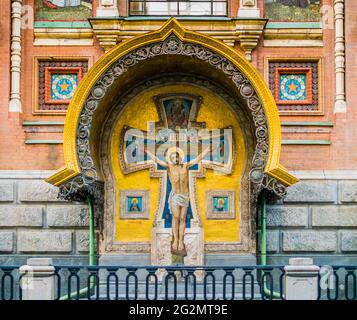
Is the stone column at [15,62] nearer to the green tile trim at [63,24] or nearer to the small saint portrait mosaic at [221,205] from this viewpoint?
the green tile trim at [63,24]

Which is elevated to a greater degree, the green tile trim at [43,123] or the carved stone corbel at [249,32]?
the carved stone corbel at [249,32]

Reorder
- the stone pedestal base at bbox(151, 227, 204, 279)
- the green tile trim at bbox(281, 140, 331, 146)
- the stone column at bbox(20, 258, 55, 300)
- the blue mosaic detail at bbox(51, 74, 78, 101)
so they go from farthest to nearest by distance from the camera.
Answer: the blue mosaic detail at bbox(51, 74, 78, 101) < the green tile trim at bbox(281, 140, 331, 146) < the stone pedestal base at bbox(151, 227, 204, 279) < the stone column at bbox(20, 258, 55, 300)

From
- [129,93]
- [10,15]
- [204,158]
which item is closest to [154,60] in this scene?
[129,93]

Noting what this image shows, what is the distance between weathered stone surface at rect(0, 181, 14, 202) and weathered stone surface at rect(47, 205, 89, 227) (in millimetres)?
791

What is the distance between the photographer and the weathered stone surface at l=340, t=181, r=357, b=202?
47.0 feet

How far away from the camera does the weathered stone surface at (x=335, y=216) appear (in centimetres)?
1430

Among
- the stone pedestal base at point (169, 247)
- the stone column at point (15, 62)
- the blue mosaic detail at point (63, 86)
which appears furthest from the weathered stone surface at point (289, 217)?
the stone column at point (15, 62)

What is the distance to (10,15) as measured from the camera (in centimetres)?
1471

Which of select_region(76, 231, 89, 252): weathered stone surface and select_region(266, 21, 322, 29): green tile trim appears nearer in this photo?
select_region(76, 231, 89, 252): weathered stone surface

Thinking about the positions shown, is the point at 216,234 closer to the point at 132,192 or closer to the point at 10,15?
the point at 132,192

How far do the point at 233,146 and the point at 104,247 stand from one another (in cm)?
332

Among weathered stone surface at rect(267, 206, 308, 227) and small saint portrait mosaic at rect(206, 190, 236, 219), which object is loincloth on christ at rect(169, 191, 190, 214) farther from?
weathered stone surface at rect(267, 206, 308, 227)

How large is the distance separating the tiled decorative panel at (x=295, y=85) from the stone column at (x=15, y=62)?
17.0 ft

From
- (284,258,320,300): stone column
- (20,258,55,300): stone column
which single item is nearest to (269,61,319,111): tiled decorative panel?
(284,258,320,300): stone column
